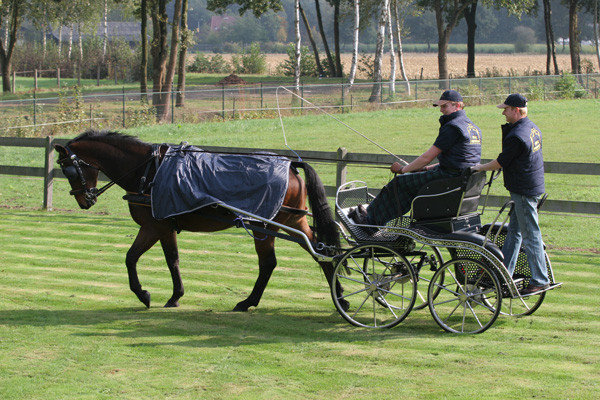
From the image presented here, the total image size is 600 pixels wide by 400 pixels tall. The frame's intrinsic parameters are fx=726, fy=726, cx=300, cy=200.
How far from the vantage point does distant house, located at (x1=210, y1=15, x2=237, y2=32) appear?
530 feet

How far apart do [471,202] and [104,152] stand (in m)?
3.85

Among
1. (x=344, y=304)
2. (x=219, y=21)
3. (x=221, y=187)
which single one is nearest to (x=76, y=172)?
(x=221, y=187)

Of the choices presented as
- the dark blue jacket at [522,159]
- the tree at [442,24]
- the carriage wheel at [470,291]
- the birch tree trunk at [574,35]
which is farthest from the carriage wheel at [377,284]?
the birch tree trunk at [574,35]

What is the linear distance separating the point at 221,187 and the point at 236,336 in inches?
58.7

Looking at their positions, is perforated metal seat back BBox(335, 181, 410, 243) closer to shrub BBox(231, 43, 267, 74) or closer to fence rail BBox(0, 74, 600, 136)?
fence rail BBox(0, 74, 600, 136)

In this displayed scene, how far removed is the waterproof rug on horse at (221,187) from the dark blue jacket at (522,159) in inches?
84.6

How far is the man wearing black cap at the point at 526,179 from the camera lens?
263 inches

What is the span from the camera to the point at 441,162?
6.83 metres

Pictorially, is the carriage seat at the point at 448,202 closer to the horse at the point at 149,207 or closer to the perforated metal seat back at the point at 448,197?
the perforated metal seat back at the point at 448,197

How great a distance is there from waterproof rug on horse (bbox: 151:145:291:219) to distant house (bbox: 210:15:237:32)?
509 feet

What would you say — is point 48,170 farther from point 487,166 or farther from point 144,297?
point 487,166

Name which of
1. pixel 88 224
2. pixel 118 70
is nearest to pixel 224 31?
pixel 118 70

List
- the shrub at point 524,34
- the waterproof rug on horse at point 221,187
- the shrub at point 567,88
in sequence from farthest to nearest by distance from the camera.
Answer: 1. the shrub at point 524,34
2. the shrub at point 567,88
3. the waterproof rug on horse at point 221,187

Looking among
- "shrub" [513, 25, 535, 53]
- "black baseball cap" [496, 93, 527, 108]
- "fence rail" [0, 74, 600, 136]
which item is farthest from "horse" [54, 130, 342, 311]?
"shrub" [513, 25, 535, 53]
